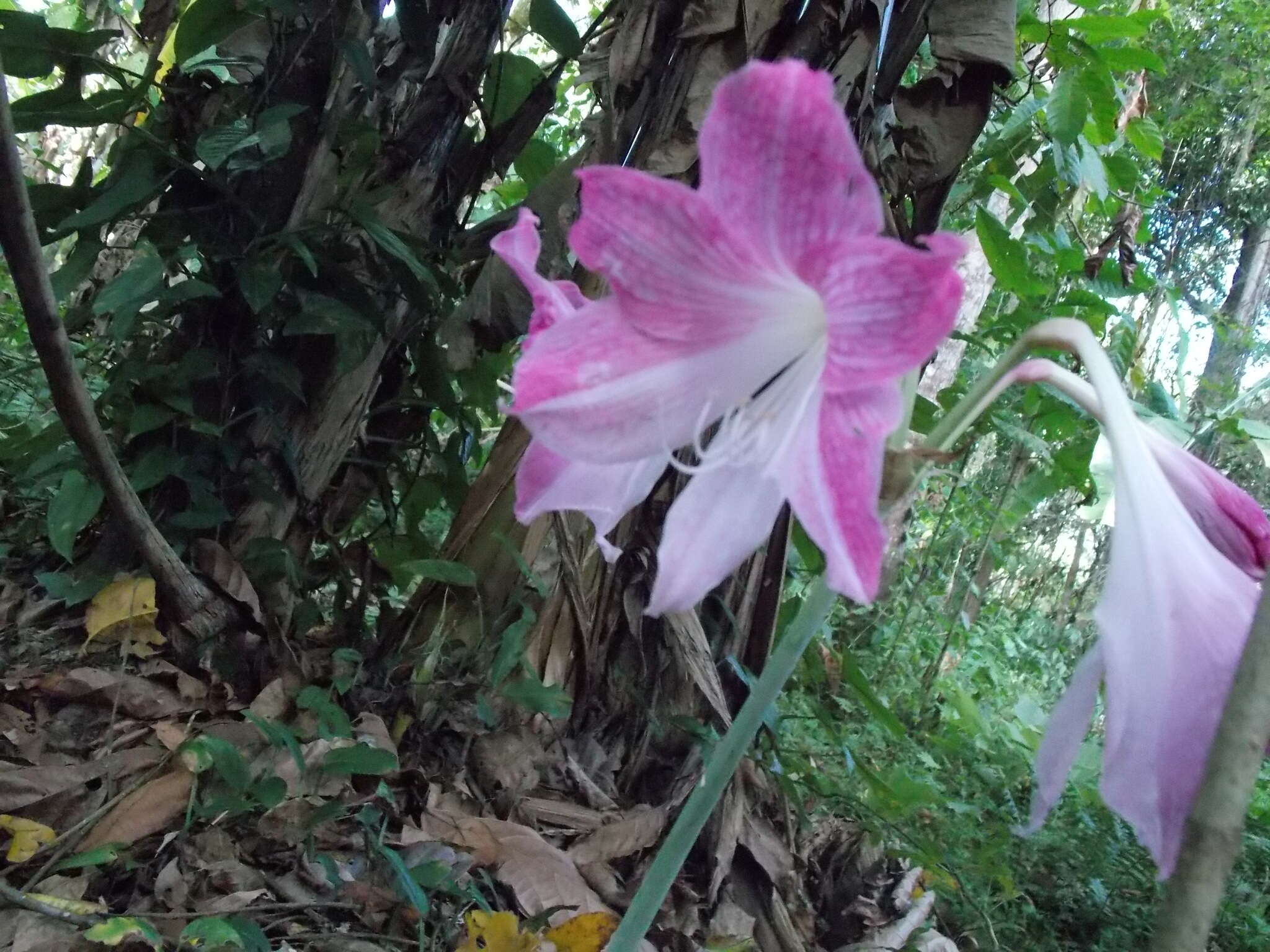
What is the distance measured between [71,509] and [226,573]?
254 millimetres

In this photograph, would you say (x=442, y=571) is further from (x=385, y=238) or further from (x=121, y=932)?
(x=121, y=932)

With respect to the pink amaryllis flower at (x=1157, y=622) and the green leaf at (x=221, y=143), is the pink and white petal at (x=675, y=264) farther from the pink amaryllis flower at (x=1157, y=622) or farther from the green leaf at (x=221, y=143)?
the green leaf at (x=221, y=143)

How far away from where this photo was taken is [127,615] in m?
1.41

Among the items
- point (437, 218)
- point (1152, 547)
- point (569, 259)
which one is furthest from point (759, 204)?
point (437, 218)

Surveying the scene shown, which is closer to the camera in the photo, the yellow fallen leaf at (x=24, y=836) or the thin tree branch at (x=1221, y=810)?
the thin tree branch at (x=1221, y=810)

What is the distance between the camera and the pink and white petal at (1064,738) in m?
0.47

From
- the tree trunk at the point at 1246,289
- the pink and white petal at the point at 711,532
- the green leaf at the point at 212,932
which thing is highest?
the tree trunk at the point at 1246,289

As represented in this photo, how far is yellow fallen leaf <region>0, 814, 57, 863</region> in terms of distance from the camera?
3.57ft

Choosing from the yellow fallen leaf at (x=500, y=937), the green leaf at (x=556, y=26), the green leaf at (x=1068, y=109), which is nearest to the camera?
the yellow fallen leaf at (x=500, y=937)

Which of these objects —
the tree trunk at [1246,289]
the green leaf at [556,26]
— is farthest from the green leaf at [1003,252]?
the tree trunk at [1246,289]

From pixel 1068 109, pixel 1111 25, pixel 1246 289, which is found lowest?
pixel 1068 109

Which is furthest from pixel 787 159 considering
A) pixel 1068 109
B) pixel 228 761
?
pixel 1068 109

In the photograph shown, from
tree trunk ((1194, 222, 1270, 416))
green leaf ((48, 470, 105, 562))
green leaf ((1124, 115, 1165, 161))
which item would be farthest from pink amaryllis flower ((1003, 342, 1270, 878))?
tree trunk ((1194, 222, 1270, 416))

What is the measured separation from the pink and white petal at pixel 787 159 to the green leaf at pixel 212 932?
899mm
